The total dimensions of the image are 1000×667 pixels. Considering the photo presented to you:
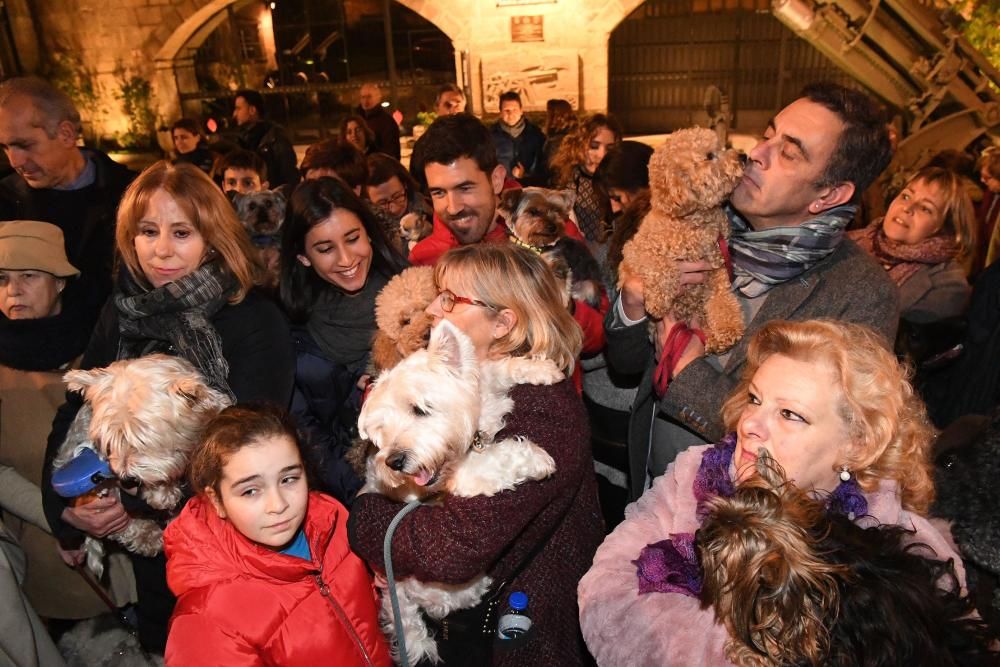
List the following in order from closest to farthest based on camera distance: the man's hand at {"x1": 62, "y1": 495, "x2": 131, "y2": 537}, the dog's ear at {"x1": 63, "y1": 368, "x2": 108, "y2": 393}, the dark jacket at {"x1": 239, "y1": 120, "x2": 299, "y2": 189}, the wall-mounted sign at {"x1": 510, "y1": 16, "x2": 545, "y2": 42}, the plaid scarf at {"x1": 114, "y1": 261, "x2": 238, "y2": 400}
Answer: the dog's ear at {"x1": 63, "y1": 368, "x2": 108, "y2": 393} → the man's hand at {"x1": 62, "y1": 495, "x2": 131, "y2": 537} → the plaid scarf at {"x1": 114, "y1": 261, "x2": 238, "y2": 400} → the dark jacket at {"x1": 239, "y1": 120, "x2": 299, "y2": 189} → the wall-mounted sign at {"x1": 510, "y1": 16, "x2": 545, "y2": 42}

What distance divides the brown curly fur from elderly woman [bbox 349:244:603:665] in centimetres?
30

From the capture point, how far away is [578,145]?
6.04 meters

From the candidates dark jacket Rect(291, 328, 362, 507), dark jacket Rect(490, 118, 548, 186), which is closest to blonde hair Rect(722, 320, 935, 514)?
dark jacket Rect(291, 328, 362, 507)

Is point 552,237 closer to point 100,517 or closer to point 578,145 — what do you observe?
point 100,517

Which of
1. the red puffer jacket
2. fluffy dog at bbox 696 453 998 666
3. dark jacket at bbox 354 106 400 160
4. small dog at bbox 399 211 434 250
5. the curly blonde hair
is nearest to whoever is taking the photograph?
fluffy dog at bbox 696 453 998 666

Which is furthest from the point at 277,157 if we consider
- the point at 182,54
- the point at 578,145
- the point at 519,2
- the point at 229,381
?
the point at 182,54

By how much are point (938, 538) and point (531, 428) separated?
1.10 m

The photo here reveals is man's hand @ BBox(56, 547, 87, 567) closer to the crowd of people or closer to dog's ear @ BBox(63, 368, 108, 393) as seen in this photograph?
the crowd of people

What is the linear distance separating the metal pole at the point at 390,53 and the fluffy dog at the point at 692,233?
13.6 m

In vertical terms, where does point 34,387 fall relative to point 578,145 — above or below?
below

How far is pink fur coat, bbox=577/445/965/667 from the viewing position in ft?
4.83

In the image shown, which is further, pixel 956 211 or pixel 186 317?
pixel 956 211

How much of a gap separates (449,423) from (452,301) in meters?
0.50

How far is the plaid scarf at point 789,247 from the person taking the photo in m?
2.14
